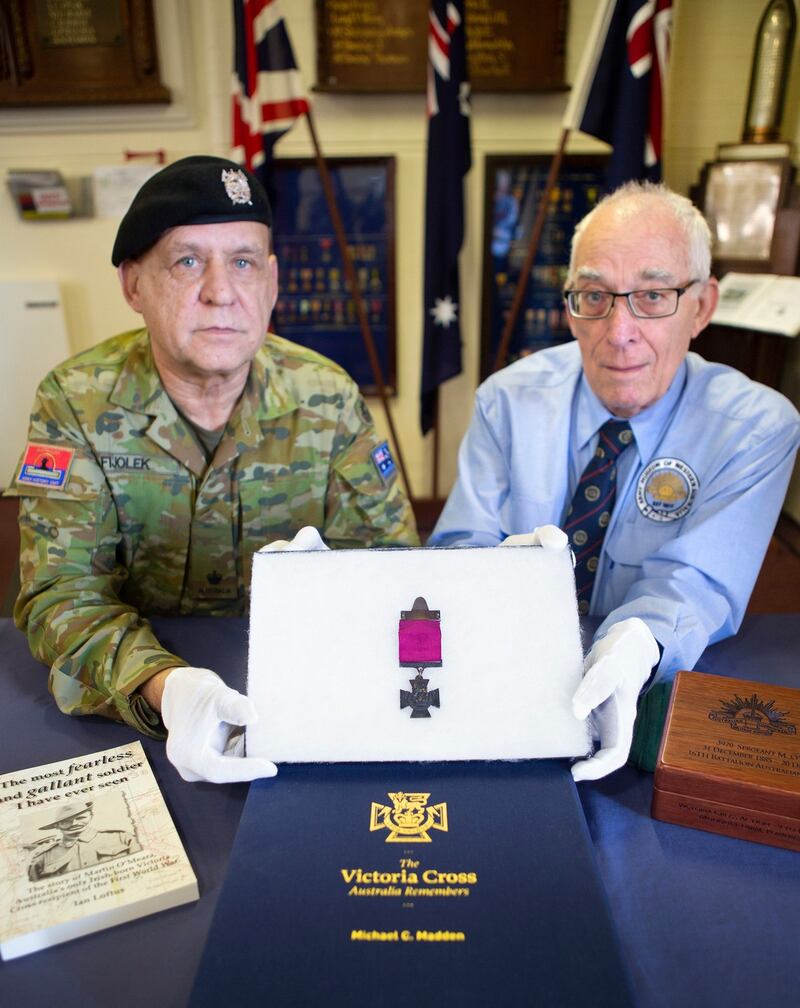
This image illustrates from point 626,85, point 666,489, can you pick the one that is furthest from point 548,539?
point 626,85

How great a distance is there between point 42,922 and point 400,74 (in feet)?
11.4

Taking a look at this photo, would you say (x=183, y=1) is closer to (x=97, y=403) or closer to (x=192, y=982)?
(x=97, y=403)

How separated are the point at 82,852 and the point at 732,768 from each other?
2.40 ft

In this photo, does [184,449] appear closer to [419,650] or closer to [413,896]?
[419,650]

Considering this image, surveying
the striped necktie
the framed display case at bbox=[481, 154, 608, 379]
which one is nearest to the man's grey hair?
the striped necktie

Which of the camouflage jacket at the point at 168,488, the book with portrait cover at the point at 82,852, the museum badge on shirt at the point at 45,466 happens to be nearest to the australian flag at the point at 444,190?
the camouflage jacket at the point at 168,488

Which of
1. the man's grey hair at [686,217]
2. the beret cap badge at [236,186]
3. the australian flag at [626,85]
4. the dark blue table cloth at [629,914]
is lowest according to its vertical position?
the dark blue table cloth at [629,914]

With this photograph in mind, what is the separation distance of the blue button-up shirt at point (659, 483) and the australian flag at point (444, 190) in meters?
1.72

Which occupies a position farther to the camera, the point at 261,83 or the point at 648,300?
the point at 261,83

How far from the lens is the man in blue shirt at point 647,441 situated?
1272 millimetres

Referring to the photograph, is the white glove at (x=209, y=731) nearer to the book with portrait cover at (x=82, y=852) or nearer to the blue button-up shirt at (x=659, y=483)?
the book with portrait cover at (x=82, y=852)

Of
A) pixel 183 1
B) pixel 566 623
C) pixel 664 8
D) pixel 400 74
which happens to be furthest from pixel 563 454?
pixel 183 1

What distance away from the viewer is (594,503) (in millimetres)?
1523

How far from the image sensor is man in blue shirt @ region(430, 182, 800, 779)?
1.27 m
